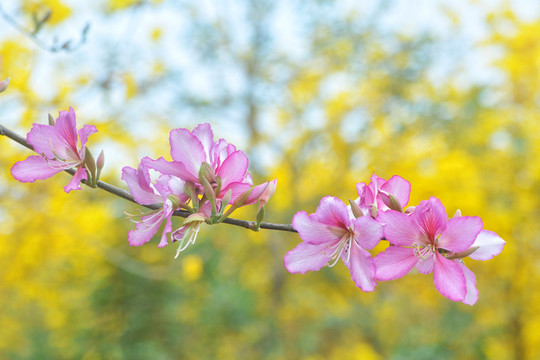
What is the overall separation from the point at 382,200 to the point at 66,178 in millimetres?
3457

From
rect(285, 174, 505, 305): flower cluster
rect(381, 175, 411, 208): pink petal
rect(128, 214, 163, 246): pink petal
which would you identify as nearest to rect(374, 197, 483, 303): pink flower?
rect(285, 174, 505, 305): flower cluster

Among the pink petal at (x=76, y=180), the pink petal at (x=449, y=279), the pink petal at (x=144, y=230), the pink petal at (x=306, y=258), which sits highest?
the pink petal at (x=76, y=180)

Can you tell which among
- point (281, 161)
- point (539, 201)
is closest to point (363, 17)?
point (281, 161)

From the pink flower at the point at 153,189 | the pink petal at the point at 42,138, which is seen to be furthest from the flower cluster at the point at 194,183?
the pink petal at the point at 42,138

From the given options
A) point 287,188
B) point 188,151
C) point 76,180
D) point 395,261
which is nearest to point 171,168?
point 188,151

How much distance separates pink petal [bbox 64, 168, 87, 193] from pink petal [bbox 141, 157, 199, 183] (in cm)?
10

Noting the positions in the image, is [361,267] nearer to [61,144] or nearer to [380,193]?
[380,193]

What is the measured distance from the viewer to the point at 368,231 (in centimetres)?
71

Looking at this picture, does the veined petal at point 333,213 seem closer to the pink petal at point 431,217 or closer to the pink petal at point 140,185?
the pink petal at point 431,217

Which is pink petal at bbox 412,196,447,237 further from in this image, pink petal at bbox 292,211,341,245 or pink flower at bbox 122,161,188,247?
pink flower at bbox 122,161,188,247

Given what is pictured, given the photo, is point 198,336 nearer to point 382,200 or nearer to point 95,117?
point 95,117

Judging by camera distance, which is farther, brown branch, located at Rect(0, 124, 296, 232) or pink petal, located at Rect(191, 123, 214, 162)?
pink petal, located at Rect(191, 123, 214, 162)

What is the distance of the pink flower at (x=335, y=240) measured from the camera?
0.72m

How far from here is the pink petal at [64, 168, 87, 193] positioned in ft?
2.51
